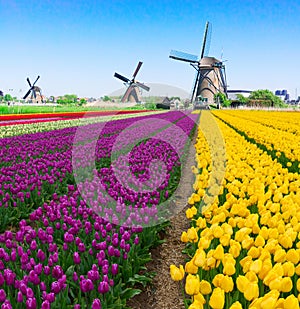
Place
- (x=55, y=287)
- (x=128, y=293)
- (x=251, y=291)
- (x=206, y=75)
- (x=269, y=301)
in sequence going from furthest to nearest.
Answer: (x=206, y=75)
(x=128, y=293)
(x=55, y=287)
(x=251, y=291)
(x=269, y=301)

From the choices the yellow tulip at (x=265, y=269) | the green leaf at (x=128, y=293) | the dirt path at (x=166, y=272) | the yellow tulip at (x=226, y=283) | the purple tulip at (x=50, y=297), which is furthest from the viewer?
the dirt path at (x=166, y=272)

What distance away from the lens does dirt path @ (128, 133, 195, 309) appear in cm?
323

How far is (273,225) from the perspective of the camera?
9.52 ft

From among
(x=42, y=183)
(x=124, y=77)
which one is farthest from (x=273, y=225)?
(x=124, y=77)

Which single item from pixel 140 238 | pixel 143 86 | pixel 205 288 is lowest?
pixel 140 238

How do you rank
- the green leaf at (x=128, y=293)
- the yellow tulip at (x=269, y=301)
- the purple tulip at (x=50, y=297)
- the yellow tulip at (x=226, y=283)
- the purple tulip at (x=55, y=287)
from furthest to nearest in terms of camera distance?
the green leaf at (x=128, y=293) → the purple tulip at (x=55, y=287) → the purple tulip at (x=50, y=297) → the yellow tulip at (x=226, y=283) → the yellow tulip at (x=269, y=301)

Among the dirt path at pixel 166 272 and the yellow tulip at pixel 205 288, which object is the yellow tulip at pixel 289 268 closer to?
the yellow tulip at pixel 205 288

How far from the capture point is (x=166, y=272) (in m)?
3.75

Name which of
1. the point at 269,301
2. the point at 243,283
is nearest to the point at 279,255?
the point at 243,283

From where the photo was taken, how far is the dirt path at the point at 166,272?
323 centimetres

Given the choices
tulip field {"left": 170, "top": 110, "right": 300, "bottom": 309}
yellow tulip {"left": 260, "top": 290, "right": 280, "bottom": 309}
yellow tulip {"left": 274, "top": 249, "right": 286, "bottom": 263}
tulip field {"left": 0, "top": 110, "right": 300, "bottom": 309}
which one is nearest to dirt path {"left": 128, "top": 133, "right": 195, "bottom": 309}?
tulip field {"left": 0, "top": 110, "right": 300, "bottom": 309}

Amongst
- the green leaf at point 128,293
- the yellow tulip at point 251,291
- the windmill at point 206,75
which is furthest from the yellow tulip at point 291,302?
the windmill at point 206,75

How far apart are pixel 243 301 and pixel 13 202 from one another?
140 inches

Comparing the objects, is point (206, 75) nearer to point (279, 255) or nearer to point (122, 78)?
point (122, 78)
